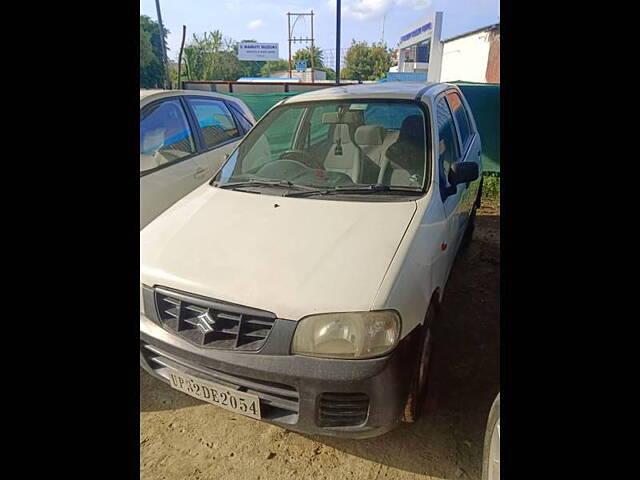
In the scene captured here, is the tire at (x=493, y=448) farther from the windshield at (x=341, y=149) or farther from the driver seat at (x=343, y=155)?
the driver seat at (x=343, y=155)

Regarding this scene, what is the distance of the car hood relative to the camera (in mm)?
1545

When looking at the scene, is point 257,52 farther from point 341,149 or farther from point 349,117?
point 341,149

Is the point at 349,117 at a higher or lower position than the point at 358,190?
higher

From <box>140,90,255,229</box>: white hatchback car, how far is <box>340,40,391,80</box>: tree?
34623mm

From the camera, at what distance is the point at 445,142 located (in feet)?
8.64

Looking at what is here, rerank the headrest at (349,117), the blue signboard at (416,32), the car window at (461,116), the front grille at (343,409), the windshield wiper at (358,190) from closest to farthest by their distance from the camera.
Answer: the front grille at (343,409) → the windshield wiper at (358,190) → the headrest at (349,117) → the car window at (461,116) → the blue signboard at (416,32)

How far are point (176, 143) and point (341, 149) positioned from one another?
1.45 m

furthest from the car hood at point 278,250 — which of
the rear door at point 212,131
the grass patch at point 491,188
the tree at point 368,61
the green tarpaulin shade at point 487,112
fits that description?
the tree at point 368,61

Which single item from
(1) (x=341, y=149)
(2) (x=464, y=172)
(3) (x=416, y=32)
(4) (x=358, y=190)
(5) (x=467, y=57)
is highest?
(3) (x=416, y=32)

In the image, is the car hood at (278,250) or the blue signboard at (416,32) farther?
the blue signboard at (416,32)

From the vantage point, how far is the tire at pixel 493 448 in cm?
140

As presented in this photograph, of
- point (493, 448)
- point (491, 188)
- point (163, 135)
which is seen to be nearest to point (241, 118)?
point (163, 135)
